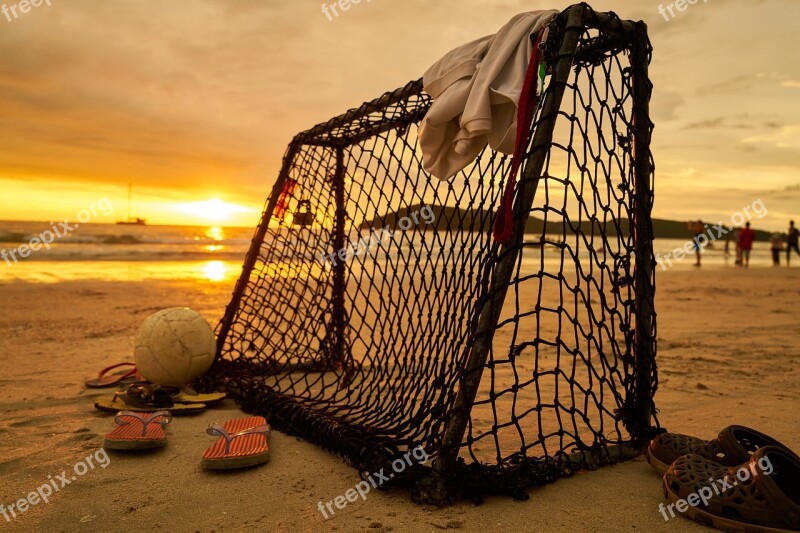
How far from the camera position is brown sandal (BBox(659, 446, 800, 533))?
6.06ft

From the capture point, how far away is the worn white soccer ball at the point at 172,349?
3.69 m

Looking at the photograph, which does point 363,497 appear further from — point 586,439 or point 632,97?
point 632,97

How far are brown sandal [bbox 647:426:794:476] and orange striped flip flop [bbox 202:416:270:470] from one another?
1.68 metres

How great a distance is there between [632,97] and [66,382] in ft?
12.9

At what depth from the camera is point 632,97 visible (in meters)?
2.60

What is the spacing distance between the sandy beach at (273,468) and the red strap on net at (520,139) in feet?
3.31

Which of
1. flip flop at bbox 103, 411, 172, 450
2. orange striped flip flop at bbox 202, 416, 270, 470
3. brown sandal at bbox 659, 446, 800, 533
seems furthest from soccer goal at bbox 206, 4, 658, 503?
flip flop at bbox 103, 411, 172, 450

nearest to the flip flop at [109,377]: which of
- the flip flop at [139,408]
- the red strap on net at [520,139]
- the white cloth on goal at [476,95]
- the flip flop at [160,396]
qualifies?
the flip flop at [160,396]

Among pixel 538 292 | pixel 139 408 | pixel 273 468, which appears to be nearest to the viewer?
pixel 273 468

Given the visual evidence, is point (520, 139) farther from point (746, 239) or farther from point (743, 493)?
point (746, 239)

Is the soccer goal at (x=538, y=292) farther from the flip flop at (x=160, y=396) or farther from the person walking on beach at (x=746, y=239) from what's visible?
the person walking on beach at (x=746, y=239)

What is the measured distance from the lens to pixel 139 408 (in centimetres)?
341

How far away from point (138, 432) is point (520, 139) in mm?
2194

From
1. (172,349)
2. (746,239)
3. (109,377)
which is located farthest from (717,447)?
(746,239)
